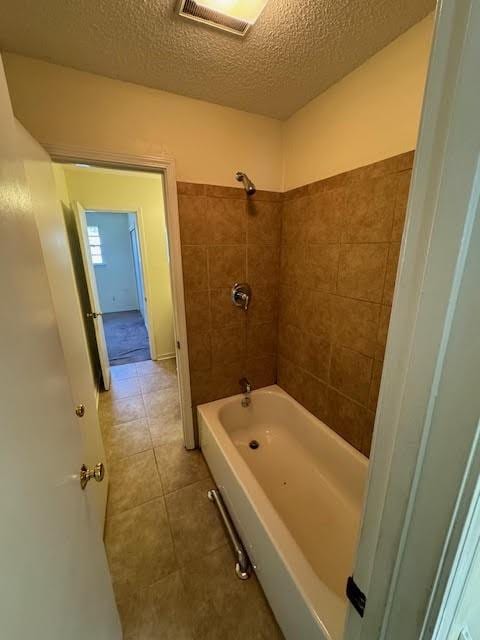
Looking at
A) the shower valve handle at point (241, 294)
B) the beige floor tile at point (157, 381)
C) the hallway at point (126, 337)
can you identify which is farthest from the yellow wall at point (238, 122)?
the hallway at point (126, 337)

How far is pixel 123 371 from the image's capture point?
3516mm

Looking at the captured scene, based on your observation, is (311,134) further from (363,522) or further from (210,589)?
(210,589)

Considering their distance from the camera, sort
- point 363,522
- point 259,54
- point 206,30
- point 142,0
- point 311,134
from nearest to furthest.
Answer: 1. point 363,522
2. point 142,0
3. point 206,30
4. point 259,54
5. point 311,134

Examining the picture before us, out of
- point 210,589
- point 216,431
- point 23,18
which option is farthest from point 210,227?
point 210,589

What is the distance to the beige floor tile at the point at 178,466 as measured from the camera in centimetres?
188

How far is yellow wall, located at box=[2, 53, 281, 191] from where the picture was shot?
52.0 inches

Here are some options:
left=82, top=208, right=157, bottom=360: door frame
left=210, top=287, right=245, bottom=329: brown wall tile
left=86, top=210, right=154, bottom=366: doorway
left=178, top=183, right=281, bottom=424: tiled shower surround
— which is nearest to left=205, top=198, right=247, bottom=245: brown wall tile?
left=178, top=183, right=281, bottom=424: tiled shower surround

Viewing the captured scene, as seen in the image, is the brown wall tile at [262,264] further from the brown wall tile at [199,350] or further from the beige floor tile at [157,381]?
the beige floor tile at [157,381]

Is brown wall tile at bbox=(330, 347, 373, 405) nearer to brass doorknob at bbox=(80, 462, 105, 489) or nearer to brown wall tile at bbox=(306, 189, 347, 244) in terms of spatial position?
brown wall tile at bbox=(306, 189, 347, 244)

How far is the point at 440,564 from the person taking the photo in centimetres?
36

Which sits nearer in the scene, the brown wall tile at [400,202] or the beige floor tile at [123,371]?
the brown wall tile at [400,202]

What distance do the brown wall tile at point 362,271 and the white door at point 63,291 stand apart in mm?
1499

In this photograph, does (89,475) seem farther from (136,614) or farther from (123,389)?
(123,389)

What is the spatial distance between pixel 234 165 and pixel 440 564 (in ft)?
6.75
